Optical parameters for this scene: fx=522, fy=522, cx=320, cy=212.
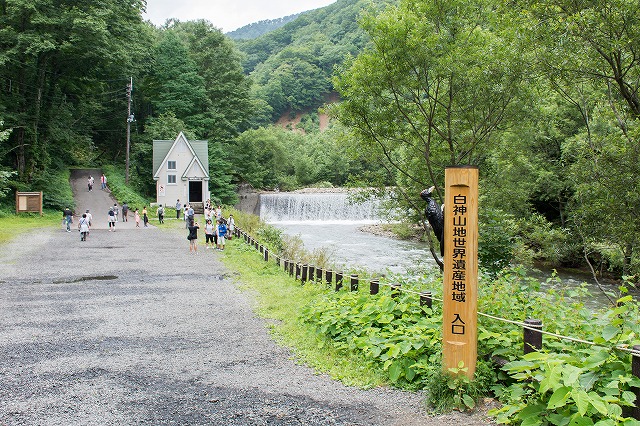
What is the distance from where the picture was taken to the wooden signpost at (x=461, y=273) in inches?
210

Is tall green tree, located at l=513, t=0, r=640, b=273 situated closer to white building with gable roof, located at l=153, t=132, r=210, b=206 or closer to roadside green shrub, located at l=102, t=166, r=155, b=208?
roadside green shrub, located at l=102, t=166, r=155, b=208

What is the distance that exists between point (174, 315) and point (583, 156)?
9484mm

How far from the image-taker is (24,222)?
30.0m

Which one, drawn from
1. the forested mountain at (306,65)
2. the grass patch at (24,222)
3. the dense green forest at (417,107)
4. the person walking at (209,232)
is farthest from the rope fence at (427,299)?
the forested mountain at (306,65)

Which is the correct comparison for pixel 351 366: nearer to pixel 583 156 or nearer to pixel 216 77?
pixel 583 156

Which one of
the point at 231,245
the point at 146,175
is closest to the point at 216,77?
the point at 146,175

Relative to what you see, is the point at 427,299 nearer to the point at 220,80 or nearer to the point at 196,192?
the point at 196,192

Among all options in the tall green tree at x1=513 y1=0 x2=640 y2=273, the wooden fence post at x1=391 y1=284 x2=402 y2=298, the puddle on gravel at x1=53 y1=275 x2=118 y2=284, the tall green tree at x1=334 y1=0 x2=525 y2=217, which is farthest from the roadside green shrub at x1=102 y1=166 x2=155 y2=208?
the wooden fence post at x1=391 y1=284 x2=402 y2=298

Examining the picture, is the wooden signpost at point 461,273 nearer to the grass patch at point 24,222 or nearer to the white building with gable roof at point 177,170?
the grass patch at point 24,222

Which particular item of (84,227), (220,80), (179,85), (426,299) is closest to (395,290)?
(426,299)

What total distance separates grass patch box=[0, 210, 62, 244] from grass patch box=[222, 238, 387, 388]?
13.6 meters

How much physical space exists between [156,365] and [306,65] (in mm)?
127862

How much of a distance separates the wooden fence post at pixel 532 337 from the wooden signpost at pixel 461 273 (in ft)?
1.66

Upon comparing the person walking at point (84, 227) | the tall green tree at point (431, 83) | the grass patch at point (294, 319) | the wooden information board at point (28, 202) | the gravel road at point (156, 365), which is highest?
the tall green tree at point (431, 83)
